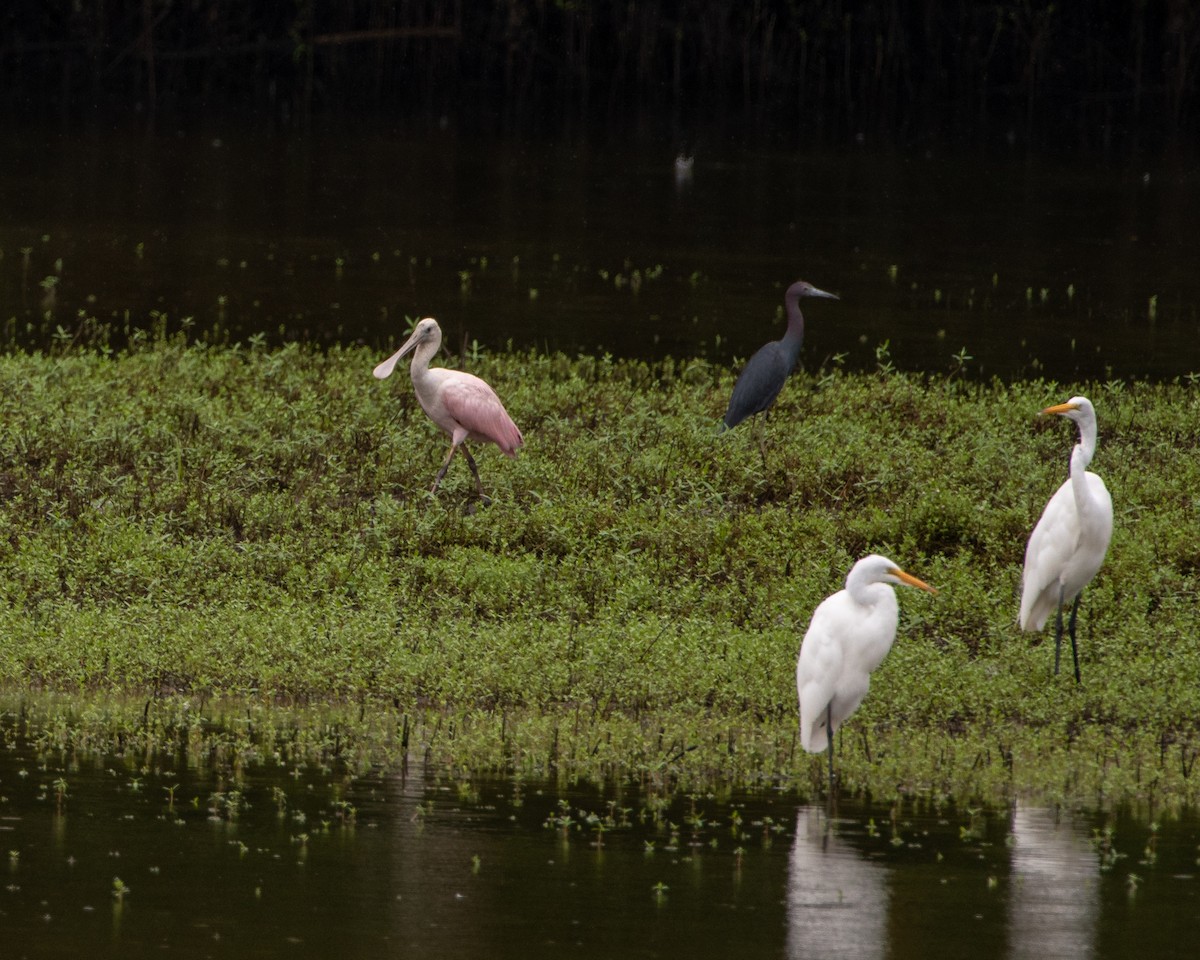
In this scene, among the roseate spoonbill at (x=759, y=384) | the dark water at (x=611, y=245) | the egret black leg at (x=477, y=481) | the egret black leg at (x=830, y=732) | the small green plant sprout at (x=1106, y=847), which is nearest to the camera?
the small green plant sprout at (x=1106, y=847)

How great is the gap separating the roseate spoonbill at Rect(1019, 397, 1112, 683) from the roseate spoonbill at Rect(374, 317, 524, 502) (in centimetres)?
318

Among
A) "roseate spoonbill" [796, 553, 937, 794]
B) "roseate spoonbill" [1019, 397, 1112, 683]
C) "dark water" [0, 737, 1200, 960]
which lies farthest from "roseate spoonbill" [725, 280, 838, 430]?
"dark water" [0, 737, 1200, 960]

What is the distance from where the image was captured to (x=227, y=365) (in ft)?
42.9

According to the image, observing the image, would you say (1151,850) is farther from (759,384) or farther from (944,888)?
(759,384)

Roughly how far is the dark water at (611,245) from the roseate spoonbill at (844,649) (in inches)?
336

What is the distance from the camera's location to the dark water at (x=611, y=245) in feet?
54.5

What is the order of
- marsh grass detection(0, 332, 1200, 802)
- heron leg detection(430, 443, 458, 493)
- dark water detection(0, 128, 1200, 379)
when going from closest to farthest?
marsh grass detection(0, 332, 1200, 802) → heron leg detection(430, 443, 458, 493) → dark water detection(0, 128, 1200, 379)

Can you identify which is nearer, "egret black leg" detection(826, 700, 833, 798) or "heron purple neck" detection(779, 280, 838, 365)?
"egret black leg" detection(826, 700, 833, 798)

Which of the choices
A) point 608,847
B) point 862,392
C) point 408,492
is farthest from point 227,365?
point 608,847

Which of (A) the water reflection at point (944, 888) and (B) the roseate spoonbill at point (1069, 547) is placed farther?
(B) the roseate spoonbill at point (1069, 547)

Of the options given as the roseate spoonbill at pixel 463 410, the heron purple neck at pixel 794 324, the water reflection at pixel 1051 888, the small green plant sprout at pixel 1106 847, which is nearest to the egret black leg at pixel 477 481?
the roseate spoonbill at pixel 463 410

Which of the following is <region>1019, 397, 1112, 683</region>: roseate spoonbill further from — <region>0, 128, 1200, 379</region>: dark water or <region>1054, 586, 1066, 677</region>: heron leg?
<region>0, 128, 1200, 379</region>: dark water

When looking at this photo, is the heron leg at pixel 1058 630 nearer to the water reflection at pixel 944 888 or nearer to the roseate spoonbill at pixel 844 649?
the roseate spoonbill at pixel 844 649

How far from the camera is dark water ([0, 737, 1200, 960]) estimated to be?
18.2 feet
